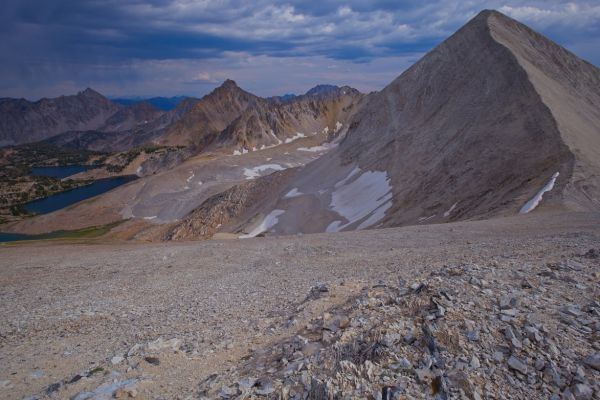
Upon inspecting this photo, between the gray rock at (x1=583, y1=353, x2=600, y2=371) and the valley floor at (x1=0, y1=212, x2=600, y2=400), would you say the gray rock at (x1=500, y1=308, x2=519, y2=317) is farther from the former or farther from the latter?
the gray rock at (x1=583, y1=353, x2=600, y2=371)

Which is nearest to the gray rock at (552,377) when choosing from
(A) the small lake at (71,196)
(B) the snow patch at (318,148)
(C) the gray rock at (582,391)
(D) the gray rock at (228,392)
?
(C) the gray rock at (582,391)

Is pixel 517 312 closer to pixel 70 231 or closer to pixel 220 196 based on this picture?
pixel 220 196

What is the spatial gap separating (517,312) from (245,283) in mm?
9275

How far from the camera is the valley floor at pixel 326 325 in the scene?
253 inches

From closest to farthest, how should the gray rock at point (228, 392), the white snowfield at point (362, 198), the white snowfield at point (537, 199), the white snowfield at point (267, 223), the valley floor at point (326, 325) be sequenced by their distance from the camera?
the valley floor at point (326, 325) → the gray rock at point (228, 392) → the white snowfield at point (537, 199) → the white snowfield at point (362, 198) → the white snowfield at point (267, 223)

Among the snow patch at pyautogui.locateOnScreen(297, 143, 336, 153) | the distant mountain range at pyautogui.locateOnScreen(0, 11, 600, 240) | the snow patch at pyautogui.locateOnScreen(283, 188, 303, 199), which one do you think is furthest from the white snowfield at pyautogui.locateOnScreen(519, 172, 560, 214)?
the snow patch at pyautogui.locateOnScreen(297, 143, 336, 153)

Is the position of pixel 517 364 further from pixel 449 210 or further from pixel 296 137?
pixel 296 137

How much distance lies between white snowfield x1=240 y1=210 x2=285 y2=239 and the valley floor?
1242 inches

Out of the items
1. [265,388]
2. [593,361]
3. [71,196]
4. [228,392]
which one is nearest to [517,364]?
[593,361]

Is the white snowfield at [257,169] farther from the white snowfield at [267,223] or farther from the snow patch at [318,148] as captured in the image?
the white snowfield at [267,223]

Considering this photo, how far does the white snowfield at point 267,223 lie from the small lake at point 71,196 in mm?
88035

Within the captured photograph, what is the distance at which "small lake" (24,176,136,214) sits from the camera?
399ft

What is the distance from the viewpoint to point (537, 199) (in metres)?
23.7

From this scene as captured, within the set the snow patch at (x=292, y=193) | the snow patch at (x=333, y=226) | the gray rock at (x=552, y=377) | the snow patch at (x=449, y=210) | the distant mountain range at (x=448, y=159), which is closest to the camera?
the gray rock at (x=552, y=377)
